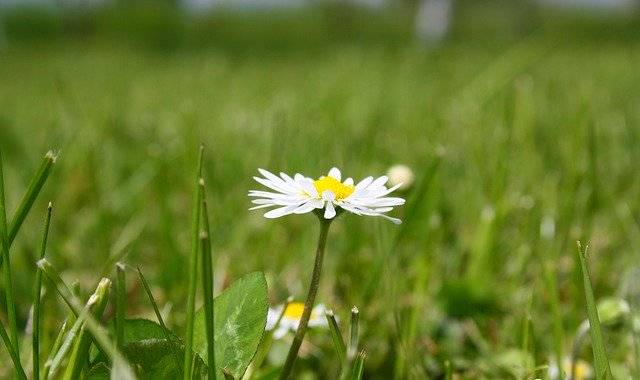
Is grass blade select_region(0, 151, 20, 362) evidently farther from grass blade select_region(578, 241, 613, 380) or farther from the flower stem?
grass blade select_region(578, 241, 613, 380)

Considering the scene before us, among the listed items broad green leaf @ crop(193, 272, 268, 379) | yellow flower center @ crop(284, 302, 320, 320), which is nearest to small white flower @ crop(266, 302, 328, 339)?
yellow flower center @ crop(284, 302, 320, 320)

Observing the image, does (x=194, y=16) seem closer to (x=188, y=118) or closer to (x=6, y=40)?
(x=6, y=40)

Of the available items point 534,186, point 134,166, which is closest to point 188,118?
point 134,166

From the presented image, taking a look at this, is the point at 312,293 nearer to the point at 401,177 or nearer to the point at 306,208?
the point at 306,208

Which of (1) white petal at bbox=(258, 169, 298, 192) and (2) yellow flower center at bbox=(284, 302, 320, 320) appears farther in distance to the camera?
(2) yellow flower center at bbox=(284, 302, 320, 320)

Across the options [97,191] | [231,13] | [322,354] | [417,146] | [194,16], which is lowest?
[322,354]

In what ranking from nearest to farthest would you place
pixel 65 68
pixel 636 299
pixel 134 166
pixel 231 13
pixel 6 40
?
pixel 636 299 < pixel 134 166 < pixel 65 68 < pixel 6 40 < pixel 231 13

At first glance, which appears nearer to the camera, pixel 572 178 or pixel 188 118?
pixel 572 178

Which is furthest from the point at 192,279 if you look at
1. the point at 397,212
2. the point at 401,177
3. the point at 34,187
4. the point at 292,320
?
the point at 397,212
